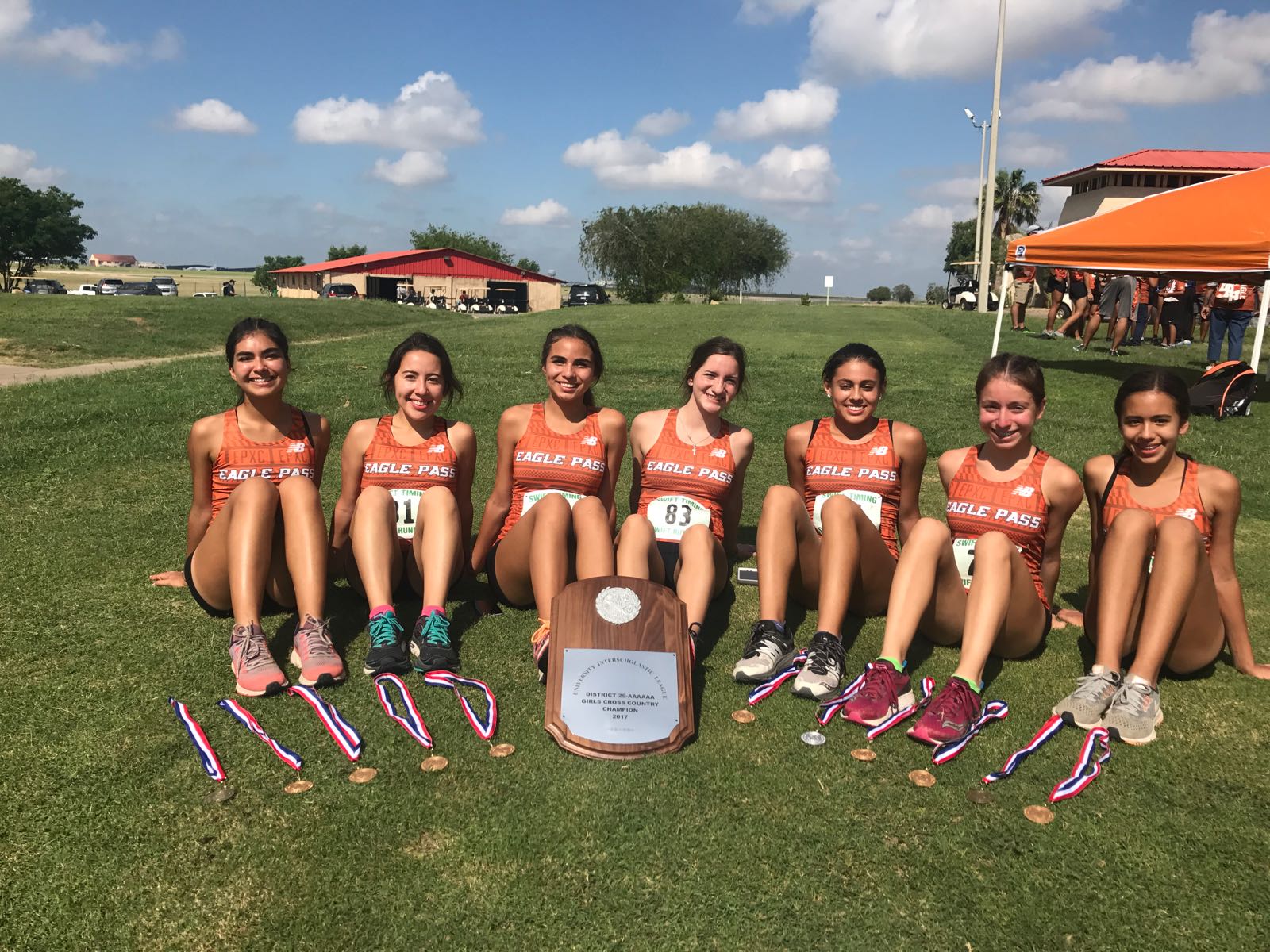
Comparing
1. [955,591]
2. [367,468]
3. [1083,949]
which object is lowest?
[1083,949]

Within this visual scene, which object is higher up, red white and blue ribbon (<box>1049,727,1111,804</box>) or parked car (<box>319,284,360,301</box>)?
parked car (<box>319,284,360,301</box>)

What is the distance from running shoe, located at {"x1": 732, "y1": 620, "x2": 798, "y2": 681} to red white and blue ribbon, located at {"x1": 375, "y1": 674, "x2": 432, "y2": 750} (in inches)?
48.7

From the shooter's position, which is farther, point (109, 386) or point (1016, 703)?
point (109, 386)

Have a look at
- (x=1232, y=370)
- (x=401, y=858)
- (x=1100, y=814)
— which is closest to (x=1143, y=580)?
(x=1100, y=814)

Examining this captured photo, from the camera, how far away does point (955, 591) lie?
12.2 ft

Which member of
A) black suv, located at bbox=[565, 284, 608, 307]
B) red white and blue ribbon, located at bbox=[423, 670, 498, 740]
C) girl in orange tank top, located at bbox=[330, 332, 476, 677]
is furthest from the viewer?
black suv, located at bbox=[565, 284, 608, 307]

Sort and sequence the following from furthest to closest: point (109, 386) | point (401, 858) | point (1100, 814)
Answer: point (109, 386) < point (1100, 814) < point (401, 858)

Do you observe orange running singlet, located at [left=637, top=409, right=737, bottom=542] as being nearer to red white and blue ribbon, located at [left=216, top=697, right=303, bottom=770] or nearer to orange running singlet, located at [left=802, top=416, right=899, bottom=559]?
orange running singlet, located at [left=802, top=416, right=899, bottom=559]

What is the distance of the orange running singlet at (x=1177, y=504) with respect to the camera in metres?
3.68

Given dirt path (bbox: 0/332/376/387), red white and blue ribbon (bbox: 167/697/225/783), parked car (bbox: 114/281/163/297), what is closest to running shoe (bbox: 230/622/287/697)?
red white and blue ribbon (bbox: 167/697/225/783)

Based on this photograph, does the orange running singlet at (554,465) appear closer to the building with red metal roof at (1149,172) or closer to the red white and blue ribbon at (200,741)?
the red white and blue ribbon at (200,741)

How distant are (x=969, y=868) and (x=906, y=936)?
37cm

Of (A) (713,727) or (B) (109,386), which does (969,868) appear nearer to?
(A) (713,727)

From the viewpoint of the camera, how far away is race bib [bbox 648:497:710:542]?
13.7 feet
